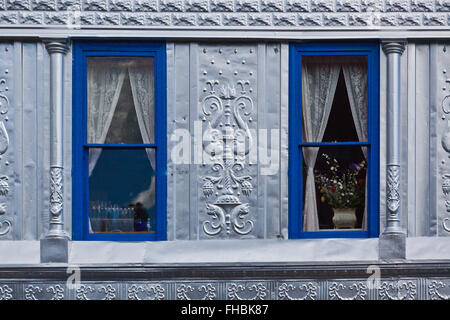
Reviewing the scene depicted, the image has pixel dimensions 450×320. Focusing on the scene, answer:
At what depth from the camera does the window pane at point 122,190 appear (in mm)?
8180

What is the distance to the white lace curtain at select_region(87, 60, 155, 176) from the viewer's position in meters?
8.20

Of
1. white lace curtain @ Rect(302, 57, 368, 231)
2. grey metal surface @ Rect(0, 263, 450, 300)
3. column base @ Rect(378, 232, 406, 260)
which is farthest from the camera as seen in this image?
white lace curtain @ Rect(302, 57, 368, 231)

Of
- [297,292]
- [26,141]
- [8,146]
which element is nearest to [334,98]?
[297,292]

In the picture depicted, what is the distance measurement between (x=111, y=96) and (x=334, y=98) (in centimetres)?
276

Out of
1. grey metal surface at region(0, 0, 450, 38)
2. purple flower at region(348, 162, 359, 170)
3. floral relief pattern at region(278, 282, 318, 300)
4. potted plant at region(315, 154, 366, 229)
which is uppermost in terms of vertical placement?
grey metal surface at region(0, 0, 450, 38)

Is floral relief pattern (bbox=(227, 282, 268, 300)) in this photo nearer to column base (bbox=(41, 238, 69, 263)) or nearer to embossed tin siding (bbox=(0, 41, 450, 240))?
embossed tin siding (bbox=(0, 41, 450, 240))

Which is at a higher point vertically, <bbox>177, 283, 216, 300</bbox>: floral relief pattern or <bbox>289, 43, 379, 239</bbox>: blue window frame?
<bbox>289, 43, 379, 239</bbox>: blue window frame

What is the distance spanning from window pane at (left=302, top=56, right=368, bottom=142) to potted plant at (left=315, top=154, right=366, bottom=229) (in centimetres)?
35

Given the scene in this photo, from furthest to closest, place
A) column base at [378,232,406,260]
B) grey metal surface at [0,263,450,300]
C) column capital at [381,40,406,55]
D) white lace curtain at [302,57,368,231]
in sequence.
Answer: white lace curtain at [302,57,368,231]
column capital at [381,40,406,55]
column base at [378,232,406,260]
grey metal surface at [0,263,450,300]

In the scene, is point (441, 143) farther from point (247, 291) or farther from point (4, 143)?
point (4, 143)

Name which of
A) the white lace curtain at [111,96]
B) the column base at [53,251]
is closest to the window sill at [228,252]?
the column base at [53,251]

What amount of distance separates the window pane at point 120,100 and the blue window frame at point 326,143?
1.74m

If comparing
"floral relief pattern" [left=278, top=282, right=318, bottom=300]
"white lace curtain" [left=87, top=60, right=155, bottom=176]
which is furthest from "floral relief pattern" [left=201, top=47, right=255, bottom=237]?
"floral relief pattern" [left=278, top=282, right=318, bottom=300]

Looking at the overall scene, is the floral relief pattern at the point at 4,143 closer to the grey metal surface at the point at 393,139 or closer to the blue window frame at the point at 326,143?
the blue window frame at the point at 326,143
